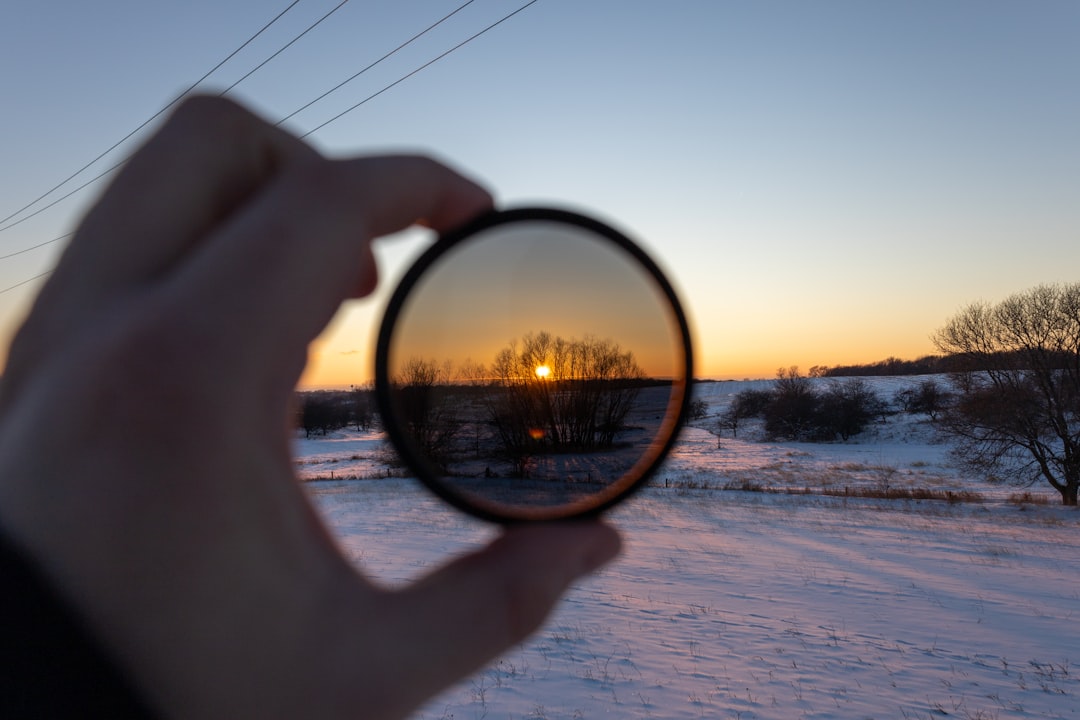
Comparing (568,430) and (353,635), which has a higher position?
(568,430)

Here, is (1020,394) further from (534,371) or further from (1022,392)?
(534,371)

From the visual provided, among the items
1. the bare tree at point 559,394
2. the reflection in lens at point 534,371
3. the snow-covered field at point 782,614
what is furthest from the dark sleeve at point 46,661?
the snow-covered field at point 782,614

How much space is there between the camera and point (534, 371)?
2.20 m

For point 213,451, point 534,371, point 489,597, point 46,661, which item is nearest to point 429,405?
point 534,371

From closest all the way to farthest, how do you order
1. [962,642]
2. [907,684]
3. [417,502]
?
[907,684], [962,642], [417,502]

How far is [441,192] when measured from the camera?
1.62 metres

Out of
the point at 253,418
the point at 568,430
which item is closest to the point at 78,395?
the point at 253,418

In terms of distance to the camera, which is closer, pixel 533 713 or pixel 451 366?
pixel 451 366

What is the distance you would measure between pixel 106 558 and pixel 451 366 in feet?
3.99

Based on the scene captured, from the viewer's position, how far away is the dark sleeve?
94 centimetres

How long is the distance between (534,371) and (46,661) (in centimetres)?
151

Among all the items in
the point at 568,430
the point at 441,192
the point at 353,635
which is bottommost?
the point at 353,635

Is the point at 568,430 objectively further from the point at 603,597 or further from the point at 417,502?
the point at 417,502

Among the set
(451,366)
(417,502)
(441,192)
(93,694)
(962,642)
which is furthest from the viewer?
(417,502)
